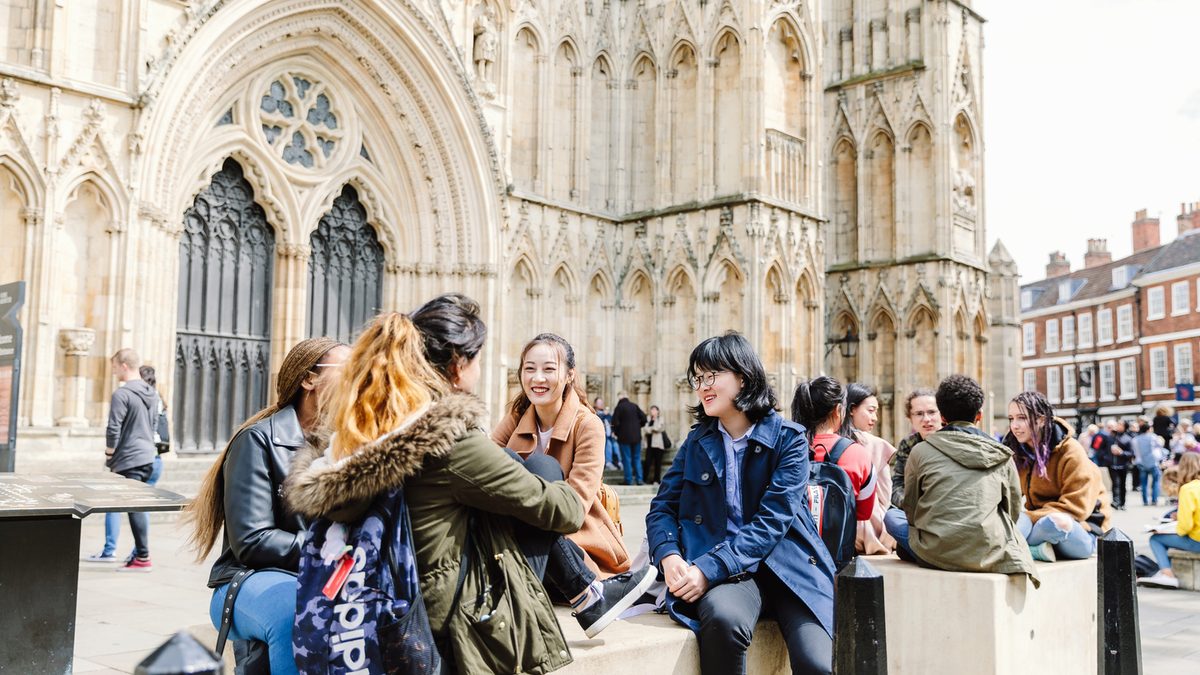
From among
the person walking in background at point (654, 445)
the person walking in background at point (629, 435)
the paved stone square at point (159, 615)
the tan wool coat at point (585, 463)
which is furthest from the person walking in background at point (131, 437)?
the person walking in background at point (654, 445)

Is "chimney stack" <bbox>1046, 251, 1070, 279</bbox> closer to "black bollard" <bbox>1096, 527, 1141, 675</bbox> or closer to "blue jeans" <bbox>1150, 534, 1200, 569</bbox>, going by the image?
"blue jeans" <bbox>1150, 534, 1200, 569</bbox>

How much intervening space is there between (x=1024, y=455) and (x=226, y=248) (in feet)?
38.4

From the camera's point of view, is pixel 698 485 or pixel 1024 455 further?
pixel 1024 455

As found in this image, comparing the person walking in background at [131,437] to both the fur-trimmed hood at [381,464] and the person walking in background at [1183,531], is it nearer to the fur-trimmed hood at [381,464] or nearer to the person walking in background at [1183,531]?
the fur-trimmed hood at [381,464]

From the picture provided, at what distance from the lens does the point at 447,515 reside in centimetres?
258

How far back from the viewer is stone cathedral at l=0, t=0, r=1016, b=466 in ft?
39.0

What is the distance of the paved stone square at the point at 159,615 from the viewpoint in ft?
17.8

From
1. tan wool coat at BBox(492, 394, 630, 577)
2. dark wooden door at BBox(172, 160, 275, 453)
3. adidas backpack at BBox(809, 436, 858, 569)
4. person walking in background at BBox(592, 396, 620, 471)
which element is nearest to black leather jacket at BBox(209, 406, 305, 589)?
tan wool coat at BBox(492, 394, 630, 577)

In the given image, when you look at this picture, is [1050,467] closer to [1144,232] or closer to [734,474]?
[734,474]

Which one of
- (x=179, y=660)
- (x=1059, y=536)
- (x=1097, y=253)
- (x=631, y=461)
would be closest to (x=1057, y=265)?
(x=1097, y=253)

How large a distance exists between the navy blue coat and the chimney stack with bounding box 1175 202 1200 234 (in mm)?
45248

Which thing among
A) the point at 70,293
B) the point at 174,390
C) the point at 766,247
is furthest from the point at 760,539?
the point at 766,247

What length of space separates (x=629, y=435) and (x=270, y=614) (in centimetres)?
1373

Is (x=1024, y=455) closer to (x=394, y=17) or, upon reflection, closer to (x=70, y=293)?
(x=70, y=293)
